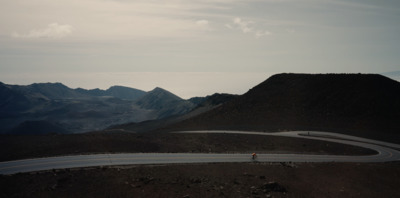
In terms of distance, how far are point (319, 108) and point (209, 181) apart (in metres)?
66.2

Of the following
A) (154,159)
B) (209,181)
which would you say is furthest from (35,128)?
(209,181)

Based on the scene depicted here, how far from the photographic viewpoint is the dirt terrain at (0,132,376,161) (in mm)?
44875

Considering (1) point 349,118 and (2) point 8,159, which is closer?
(2) point 8,159

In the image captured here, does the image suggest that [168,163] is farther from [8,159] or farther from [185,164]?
[8,159]

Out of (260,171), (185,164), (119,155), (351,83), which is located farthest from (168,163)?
(351,83)

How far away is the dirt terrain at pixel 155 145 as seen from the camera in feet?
147

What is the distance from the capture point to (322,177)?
32.6 m

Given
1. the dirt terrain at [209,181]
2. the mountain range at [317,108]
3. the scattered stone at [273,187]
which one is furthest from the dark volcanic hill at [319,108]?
the scattered stone at [273,187]

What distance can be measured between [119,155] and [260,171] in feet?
66.2

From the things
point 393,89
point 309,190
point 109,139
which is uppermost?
point 393,89

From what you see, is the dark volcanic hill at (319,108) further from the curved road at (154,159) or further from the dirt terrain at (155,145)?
the curved road at (154,159)

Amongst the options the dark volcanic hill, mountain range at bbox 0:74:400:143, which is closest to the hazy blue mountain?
mountain range at bbox 0:74:400:143

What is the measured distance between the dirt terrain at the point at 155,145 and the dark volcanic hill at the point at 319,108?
729 inches

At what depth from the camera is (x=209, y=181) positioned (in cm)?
3088
